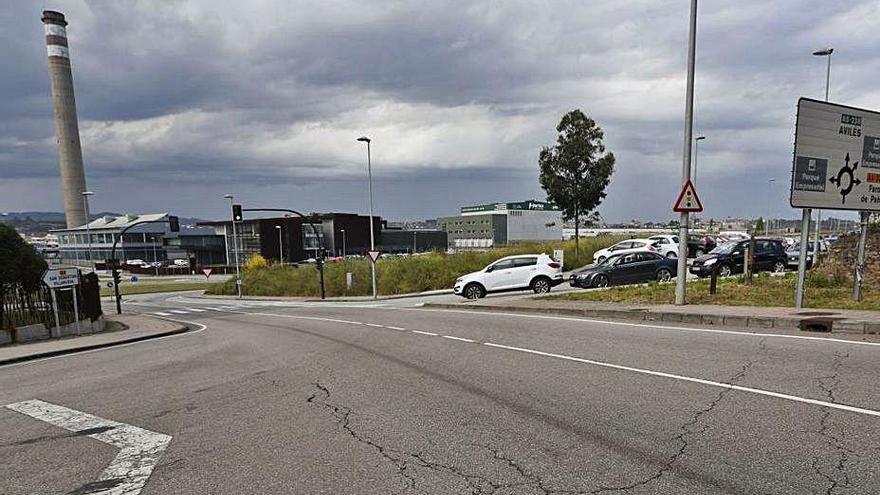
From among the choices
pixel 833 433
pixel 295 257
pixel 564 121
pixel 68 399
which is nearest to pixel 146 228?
pixel 295 257

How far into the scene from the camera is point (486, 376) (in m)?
7.22

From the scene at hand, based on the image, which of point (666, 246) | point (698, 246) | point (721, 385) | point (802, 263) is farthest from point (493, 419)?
point (698, 246)

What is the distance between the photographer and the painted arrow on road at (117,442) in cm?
416

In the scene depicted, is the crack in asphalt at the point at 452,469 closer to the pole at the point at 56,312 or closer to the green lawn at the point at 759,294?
the green lawn at the point at 759,294

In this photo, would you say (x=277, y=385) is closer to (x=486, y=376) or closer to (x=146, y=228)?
(x=486, y=376)

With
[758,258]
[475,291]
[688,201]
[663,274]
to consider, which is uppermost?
[688,201]

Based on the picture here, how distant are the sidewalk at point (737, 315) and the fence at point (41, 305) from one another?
15.9 meters

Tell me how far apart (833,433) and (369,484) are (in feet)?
13.7

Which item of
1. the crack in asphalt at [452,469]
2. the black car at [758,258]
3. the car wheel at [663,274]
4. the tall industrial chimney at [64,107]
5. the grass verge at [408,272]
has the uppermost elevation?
the tall industrial chimney at [64,107]

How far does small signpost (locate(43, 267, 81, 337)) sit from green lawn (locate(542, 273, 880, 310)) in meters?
16.0

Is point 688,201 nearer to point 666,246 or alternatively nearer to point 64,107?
point 666,246

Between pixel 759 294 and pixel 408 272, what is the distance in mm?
24223

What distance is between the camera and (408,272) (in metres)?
35.2

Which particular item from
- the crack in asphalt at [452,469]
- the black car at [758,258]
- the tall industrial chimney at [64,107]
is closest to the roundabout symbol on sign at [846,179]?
the black car at [758,258]
